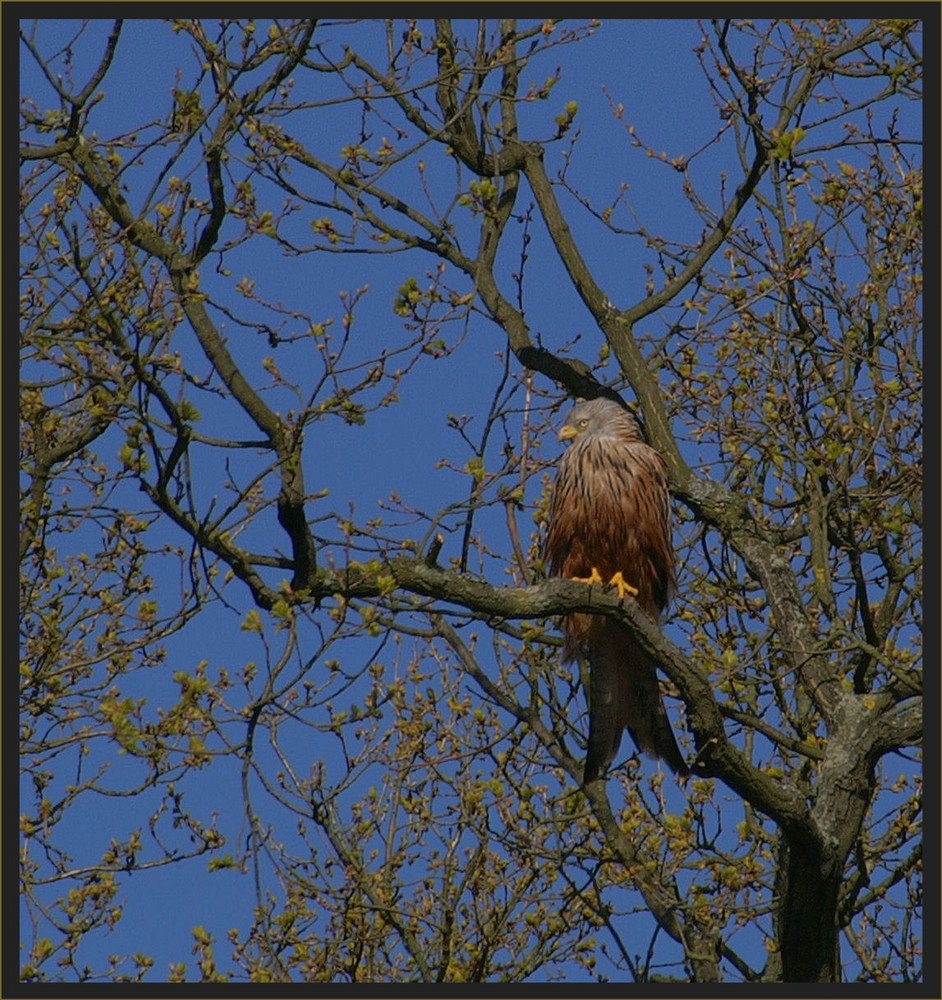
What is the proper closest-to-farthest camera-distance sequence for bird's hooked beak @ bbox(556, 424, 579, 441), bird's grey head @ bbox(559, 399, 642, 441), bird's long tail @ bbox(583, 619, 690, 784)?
bird's long tail @ bbox(583, 619, 690, 784), bird's grey head @ bbox(559, 399, 642, 441), bird's hooked beak @ bbox(556, 424, 579, 441)

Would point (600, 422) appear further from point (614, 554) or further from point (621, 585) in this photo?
point (621, 585)

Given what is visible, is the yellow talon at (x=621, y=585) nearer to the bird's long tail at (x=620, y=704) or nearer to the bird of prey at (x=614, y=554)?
the bird of prey at (x=614, y=554)

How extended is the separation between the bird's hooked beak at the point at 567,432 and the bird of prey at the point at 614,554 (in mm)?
15

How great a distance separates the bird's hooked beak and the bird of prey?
1 cm

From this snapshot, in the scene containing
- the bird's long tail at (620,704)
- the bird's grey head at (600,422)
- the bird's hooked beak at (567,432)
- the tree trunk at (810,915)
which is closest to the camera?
the tree trunk at (810,915)

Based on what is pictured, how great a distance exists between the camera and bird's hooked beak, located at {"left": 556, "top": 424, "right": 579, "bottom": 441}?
25.5 ft

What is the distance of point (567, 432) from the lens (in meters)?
7.79

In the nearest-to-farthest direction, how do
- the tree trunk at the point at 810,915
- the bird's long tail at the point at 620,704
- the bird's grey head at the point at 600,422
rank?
the tree trunk at the point at 810,915 → the bird's long tail at the point at 620,704 → the bird's grey head at the point at 600,422

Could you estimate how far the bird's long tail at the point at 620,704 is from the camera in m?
7.24

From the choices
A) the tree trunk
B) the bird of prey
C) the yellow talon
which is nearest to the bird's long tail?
the bird of prey

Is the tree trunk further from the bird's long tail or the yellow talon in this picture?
the yellow talon

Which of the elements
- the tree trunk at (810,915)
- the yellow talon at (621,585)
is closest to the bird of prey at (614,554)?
the yellow talon at (621,585)

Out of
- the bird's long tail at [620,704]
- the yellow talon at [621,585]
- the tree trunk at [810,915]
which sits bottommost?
the tree trunk at [810,915]

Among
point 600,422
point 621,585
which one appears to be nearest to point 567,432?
point 600,422
